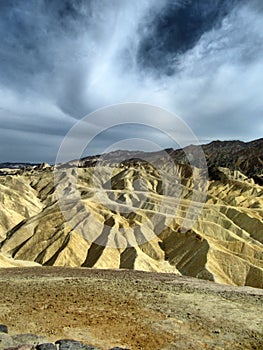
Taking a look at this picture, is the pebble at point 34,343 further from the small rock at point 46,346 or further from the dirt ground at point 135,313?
the dirt ground at point 135,313

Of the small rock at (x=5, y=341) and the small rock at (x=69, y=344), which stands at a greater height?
the small rock at (x=69, y=344)

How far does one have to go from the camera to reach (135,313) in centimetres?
1529

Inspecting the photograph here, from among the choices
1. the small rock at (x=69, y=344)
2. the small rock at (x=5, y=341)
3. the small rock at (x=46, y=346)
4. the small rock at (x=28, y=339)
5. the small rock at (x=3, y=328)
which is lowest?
the small rock at (x=3, y=328)

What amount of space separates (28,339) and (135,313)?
4.83 metres

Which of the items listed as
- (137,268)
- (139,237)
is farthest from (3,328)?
(139,237)

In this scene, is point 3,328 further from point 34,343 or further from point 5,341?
point 34,343

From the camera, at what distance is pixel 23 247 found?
5397cm

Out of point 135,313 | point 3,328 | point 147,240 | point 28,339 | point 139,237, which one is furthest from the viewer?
point 139,237

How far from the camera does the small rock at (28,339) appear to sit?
37.7 ft

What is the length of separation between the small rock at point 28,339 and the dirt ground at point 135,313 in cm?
44

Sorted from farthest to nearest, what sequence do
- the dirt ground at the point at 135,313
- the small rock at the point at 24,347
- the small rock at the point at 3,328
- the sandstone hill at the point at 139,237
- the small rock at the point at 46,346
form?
the sandstone hill at the point at 139,237 → the dirt ground at the point at 135,313 → the small rock at the point at 3,328 → the small rock at the point at 46,346 → the small rock at the point at 24,347

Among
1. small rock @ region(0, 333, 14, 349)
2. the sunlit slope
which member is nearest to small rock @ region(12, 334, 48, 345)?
small rock @ region(0, 333, 14, 349)

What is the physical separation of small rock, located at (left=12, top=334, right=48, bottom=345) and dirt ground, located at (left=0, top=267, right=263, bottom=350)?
436 millimetres

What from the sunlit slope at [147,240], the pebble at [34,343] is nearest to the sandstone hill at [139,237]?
the sunlit slope at [147,240]
